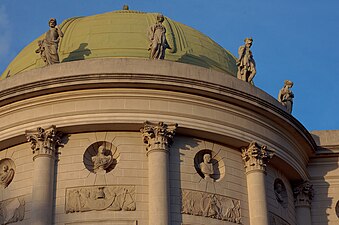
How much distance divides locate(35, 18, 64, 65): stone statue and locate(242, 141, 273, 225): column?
766 cm

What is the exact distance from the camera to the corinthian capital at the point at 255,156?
1225 inches

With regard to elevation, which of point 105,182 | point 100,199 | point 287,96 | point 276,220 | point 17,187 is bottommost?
point 276,220

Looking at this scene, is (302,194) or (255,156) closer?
(255,156)

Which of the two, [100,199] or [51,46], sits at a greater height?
[51,46]

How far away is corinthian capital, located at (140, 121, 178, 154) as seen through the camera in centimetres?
2970

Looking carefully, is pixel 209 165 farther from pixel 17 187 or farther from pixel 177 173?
pixel 17 187

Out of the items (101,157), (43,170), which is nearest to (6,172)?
(43,170)

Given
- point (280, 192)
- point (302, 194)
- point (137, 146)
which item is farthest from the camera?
point (302, 194)

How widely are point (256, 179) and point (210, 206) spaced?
2.27m

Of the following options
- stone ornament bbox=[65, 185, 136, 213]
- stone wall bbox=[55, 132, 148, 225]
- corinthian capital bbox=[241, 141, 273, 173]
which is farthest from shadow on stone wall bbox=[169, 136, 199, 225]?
corinthian capital bbox=[241, 141, 273, 173]

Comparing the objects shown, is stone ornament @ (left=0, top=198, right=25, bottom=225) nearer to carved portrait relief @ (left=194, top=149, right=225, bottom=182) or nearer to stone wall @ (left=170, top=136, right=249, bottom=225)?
stone wall @ (left=170, top=136, right=249, bottom=225)

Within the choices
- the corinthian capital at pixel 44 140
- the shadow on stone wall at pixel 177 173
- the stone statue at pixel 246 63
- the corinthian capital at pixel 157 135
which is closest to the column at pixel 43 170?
the corinthian capital at pixel 44 140

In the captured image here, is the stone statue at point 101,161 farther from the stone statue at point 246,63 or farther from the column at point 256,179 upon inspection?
the stone statue at point 246,63

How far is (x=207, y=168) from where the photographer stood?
1203 inches
